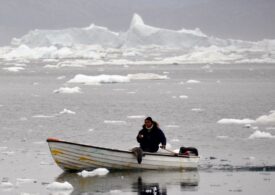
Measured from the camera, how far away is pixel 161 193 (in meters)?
14.1

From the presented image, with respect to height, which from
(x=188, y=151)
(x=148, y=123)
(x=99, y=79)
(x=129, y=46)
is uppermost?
(x=129, y=46)

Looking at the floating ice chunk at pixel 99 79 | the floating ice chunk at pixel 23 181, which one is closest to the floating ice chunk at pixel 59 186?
the floating ice chunk at pixel 23 181

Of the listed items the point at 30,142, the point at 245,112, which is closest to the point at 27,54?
the point at 245,112

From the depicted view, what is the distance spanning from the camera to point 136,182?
15188 millimetres

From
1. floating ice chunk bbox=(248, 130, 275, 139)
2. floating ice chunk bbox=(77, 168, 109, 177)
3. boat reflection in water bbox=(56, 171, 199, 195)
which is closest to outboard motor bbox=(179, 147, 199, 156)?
boat reflection in water bbox=(56, 171, 199, 195)

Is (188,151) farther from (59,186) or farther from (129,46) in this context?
(129,46)

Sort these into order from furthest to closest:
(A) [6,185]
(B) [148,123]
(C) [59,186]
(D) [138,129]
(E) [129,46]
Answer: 1. (E) [129,46]
2. (D) [138,129]
3. (B) [148,123]
4. (A) [6,185]
5. (C) [59,186]

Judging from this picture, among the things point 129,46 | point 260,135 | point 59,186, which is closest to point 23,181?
point 59,186

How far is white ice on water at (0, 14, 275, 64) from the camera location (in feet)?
304

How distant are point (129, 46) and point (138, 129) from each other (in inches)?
3304

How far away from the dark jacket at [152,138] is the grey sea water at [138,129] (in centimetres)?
49

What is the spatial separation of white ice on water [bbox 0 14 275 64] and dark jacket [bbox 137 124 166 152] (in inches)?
2763

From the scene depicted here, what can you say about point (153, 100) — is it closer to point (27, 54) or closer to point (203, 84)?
point (203, 84)

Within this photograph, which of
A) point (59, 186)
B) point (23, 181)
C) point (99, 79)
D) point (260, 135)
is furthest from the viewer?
point (99, 79)
